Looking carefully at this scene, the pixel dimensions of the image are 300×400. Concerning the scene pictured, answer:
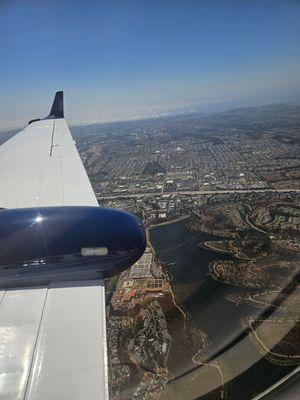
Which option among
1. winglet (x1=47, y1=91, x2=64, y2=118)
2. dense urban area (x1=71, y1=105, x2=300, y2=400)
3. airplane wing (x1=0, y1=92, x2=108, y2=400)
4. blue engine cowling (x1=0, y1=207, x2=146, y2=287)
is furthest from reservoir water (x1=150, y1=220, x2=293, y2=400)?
winglet (x1=47, y1=91, x2=64, y2=118)

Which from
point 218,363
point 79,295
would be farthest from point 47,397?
point 218,363

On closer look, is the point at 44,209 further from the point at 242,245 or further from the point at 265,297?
the point at 242,245

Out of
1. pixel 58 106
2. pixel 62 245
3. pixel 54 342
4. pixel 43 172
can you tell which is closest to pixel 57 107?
pixel 58 106

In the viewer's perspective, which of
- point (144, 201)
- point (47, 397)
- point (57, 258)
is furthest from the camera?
point (144, 201)

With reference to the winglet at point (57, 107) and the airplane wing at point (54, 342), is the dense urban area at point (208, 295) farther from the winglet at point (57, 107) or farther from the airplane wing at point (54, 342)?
the winglet at point (57, 107)

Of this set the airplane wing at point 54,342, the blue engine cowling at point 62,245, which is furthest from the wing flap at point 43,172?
the airplane wing at point 54,342

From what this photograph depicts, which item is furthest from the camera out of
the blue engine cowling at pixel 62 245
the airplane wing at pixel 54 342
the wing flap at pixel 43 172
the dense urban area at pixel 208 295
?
the dense urban area at pixel 208 295
